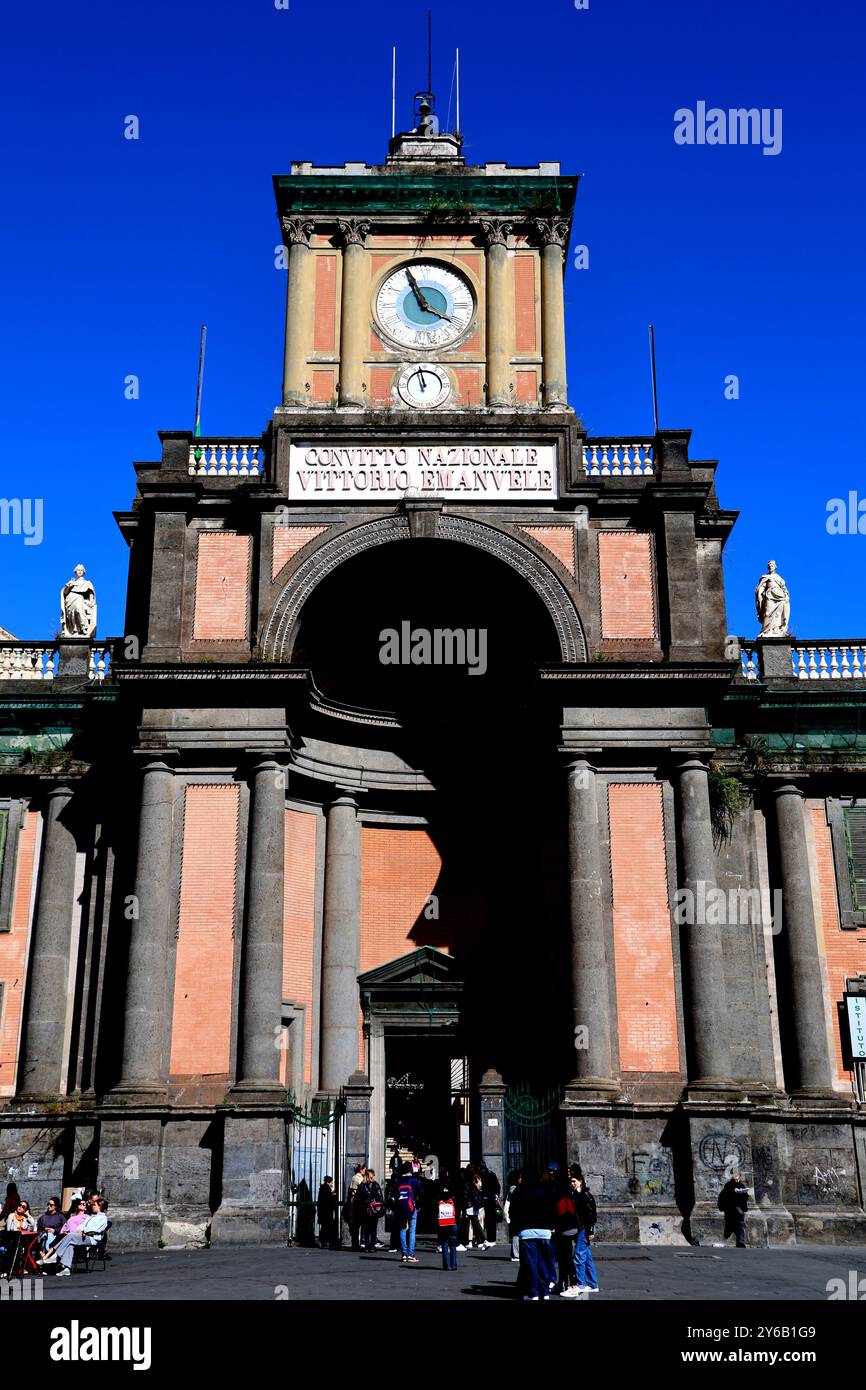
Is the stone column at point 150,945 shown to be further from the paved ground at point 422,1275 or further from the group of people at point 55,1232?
the group of people at point 55,1232

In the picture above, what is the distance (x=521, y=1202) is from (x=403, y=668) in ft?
55.0

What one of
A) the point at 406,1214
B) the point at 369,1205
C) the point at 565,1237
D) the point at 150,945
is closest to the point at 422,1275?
the point at 406,1214

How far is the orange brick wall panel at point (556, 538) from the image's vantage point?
2931 centimetres

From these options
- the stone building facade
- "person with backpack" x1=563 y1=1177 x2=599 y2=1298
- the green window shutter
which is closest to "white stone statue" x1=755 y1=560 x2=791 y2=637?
the stone building facade

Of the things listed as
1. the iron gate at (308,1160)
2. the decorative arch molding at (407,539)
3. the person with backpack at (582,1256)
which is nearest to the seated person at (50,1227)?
the iron gate at (308,1160)

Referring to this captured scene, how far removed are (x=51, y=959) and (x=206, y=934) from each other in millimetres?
4236

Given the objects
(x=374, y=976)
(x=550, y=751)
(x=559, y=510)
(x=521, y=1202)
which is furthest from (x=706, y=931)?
(x=521, y=1202)

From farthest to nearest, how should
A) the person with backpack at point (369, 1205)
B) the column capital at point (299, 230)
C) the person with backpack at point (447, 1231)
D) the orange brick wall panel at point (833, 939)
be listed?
the column capital at point (299, 230), the orange brick wall panel at point (833, 939), the person with backpack at point (369, 1205), the person with backpack at point (447, 1231)

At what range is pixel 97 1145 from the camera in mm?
25625

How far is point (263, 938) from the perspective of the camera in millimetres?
26469

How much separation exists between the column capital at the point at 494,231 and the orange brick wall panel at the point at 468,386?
3063 millimetres

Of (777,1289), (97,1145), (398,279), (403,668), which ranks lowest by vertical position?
(777,1289)

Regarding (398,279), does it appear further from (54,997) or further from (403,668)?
(54,997)
